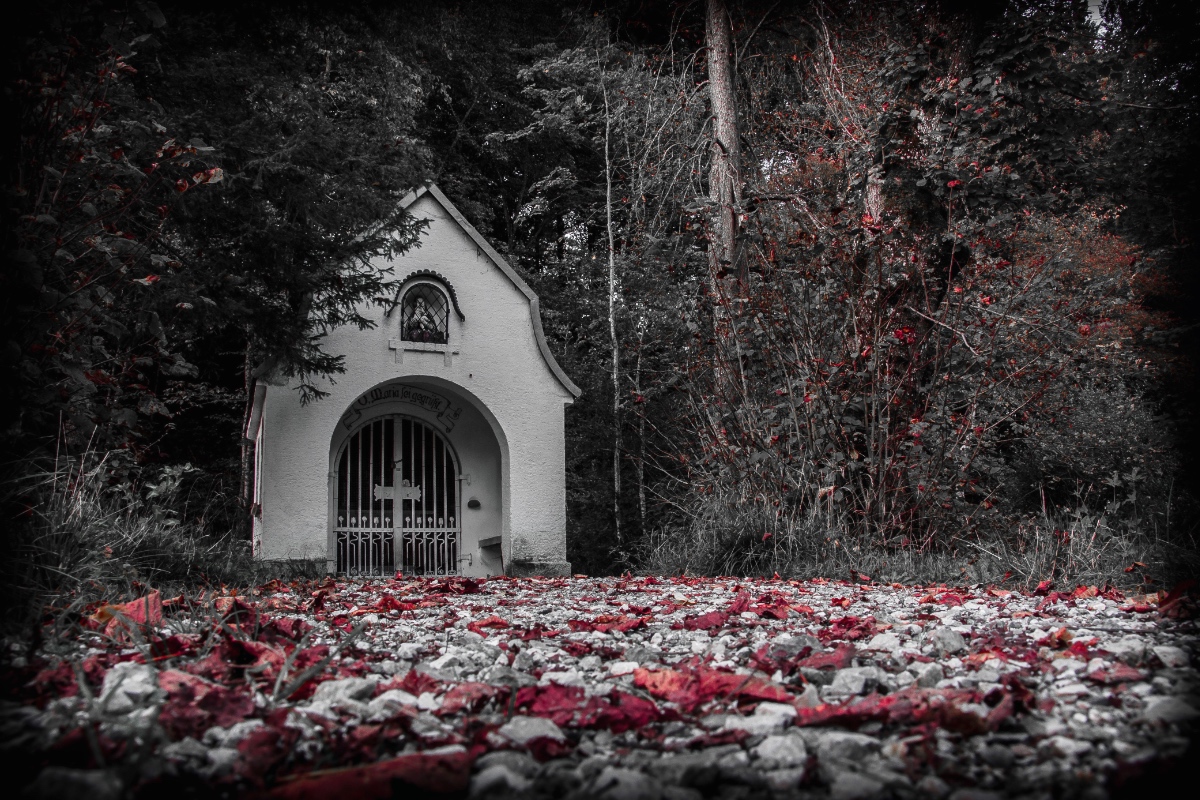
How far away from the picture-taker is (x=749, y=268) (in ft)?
25.2

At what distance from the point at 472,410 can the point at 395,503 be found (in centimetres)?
163

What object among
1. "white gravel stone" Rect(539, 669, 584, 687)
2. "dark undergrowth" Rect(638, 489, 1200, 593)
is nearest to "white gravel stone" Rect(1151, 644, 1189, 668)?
"white gravel stone" Rect(539, 669, 584, 687)

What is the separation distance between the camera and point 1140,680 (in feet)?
5.90

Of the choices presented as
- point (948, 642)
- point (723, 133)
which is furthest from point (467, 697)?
point (723, 133)

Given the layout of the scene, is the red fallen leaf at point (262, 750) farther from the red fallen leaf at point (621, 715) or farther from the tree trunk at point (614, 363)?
the tree trunk at point (614, 363)

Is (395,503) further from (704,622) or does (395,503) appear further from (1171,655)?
(1171,655)

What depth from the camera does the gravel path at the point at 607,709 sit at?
122 centimetres

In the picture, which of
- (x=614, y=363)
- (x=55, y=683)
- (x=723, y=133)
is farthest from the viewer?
(x=614, y=363)

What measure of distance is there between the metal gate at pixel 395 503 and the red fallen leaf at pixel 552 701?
9.55 metres

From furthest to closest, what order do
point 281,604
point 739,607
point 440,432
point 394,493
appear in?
point 440,432 < point 394,493 < point 281,604 < point 739,607

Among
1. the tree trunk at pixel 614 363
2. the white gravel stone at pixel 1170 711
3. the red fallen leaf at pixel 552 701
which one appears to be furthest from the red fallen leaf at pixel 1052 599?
the tree trunk at pixel 614 363

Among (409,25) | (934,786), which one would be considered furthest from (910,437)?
(409,25)

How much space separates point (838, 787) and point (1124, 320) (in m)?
16.5

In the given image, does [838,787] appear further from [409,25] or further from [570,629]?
[409,25]
